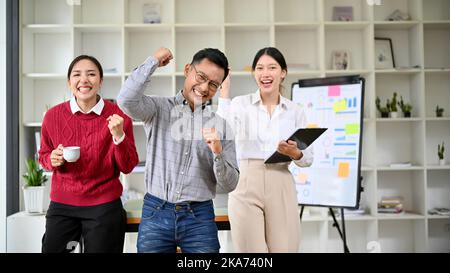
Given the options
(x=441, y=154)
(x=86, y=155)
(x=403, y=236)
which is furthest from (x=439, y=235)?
(x=86, y=155)

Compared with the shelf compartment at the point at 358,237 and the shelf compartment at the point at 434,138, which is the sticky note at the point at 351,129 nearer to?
the shelf compartment at the point at 358,237

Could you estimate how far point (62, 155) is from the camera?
0.88 metres

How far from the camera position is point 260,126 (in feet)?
3.61

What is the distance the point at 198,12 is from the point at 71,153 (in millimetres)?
435

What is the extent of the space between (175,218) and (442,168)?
0.61 metres

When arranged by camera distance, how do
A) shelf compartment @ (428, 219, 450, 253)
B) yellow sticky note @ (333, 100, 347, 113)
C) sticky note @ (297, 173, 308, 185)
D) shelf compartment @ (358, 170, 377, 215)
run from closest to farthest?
shelf compartment @ (428, 219, 450, 253), shelf compartment @ (358, 170, 377, 215), yellow sticky note @ (333, 100, 347, 113), sticky note @ (297, 173, 308, 185)

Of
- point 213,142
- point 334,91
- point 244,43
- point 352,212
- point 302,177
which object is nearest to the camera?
point 213,142

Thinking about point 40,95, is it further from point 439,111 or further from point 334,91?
point 334,91

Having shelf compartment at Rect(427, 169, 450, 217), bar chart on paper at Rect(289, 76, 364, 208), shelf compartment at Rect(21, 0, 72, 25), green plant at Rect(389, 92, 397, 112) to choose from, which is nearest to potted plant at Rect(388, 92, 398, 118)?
green plant at Rect(389, 92, 397, 112)

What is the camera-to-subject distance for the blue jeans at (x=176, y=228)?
0.88 meters

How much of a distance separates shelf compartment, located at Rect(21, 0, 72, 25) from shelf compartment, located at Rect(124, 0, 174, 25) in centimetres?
13

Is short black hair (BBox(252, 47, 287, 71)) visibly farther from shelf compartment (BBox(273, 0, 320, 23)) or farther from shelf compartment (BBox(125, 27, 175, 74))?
shelf compartment (BBox(125, 27, 175, 74))

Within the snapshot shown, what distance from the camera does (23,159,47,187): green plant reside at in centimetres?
90

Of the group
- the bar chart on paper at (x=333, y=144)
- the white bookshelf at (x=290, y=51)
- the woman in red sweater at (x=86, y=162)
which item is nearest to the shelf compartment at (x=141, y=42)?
the white bookshelf at (x=290, y=51)
